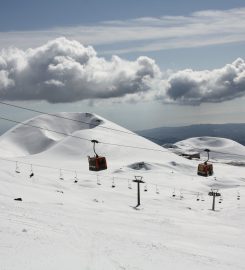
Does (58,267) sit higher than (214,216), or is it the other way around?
(58,267)

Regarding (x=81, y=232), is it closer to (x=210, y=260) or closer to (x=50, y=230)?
(x=50, y=230)

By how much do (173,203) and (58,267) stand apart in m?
55.0

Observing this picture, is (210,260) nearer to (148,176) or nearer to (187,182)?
(187,182)

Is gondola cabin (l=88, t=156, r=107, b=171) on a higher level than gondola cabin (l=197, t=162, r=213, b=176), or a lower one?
higher

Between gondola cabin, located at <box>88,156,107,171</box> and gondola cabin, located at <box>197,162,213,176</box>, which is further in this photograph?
gondola cabin, located at <box>197,162,213,176</box>

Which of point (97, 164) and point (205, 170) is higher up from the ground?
point (97, 164)

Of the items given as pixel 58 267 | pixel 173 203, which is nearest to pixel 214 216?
pixel 173 203

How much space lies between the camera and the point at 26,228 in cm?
2736

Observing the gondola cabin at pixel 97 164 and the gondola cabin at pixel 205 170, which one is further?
the gondola cabin at pixel 205 170

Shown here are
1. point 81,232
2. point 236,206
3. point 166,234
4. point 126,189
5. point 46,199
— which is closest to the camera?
point 81,232

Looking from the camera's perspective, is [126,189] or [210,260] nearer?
[210,260]

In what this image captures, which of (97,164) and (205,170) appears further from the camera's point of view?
A: (205,170)

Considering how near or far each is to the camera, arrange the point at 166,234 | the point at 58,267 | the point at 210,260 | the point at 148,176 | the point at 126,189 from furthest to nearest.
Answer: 1. the point at 148,176
2. the point at 126,189
3. the point at 166,234
4. the point at 210,260
5. the point at 58,267

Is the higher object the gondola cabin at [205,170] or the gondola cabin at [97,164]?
the gondola cabin at [97,164]
